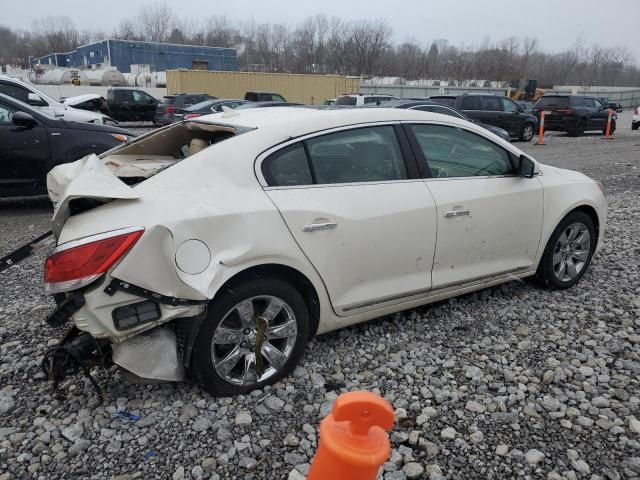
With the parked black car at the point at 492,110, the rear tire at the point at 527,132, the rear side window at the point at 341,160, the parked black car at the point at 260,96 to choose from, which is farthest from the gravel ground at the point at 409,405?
the parked black car at the point at 260,96

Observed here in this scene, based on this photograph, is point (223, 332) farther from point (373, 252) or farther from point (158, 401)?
point (373, 252)

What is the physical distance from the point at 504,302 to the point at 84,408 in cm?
309

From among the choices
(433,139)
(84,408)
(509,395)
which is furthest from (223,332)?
(433,139)

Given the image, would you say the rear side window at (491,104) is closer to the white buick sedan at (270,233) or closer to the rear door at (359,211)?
the white buick sedan at (270,233)

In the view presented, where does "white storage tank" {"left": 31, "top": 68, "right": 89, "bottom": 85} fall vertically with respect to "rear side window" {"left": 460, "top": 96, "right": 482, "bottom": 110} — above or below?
above

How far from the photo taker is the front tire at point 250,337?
2.74 meters

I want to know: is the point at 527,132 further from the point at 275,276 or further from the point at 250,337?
the point at 250,337

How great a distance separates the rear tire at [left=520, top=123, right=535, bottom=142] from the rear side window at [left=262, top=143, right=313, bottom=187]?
1793cm

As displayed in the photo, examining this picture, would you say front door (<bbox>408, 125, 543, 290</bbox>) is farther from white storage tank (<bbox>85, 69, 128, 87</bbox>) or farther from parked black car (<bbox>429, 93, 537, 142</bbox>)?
white storage tank (<bbox>85, 69, 128, 87</bbox>)

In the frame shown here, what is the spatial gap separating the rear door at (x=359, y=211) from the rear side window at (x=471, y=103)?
16096 mm

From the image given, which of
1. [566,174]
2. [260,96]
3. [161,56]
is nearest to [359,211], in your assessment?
[566,174]

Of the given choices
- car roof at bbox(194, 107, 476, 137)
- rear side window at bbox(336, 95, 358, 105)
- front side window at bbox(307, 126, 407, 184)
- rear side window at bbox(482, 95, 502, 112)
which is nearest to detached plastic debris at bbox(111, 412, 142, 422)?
front side window at bbox(307, 126, 407, 184)

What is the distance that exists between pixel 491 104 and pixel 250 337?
58.4 ft

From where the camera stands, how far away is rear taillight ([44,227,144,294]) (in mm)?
2463
